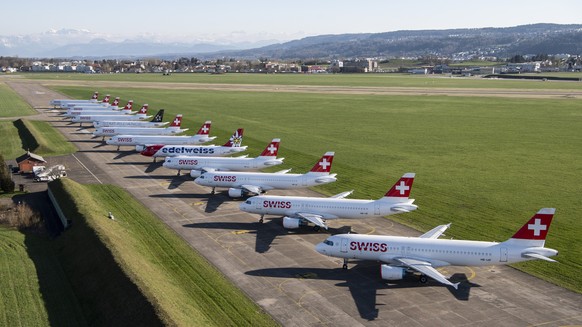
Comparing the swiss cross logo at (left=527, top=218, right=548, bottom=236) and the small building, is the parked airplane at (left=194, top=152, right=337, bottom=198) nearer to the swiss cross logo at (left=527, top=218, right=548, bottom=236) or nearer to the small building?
the small building

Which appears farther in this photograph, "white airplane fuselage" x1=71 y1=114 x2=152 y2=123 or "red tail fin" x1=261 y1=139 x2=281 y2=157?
"white airplane fuselage" x1=71 y1=114 x2=152 y2=123

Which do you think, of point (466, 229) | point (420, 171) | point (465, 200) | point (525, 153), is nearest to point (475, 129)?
point (525, 153)

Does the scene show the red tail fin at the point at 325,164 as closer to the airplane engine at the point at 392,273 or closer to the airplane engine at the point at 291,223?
the airplane engine at the point at 291,223

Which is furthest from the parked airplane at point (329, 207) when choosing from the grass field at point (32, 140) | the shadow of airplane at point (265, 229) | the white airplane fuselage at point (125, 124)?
the white airplane fuselage at point (125, 124)

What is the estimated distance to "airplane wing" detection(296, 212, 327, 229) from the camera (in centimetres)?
6595

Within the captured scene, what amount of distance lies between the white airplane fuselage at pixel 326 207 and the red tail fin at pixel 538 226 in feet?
52.2

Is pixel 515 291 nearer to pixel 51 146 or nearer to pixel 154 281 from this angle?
pixel 154 281

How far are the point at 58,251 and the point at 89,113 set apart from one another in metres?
124

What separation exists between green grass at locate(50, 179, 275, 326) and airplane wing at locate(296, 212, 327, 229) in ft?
48.3

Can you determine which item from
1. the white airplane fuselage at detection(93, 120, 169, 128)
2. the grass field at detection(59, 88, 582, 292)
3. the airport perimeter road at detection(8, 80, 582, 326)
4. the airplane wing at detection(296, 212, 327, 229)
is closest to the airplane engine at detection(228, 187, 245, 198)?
the airport perimeter road at detection(8, 80, 582, 326)

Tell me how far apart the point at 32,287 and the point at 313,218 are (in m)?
32.1

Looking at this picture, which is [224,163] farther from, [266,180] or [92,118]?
[92,118]

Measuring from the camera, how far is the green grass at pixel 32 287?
152 ft

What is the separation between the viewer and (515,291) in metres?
51.4
